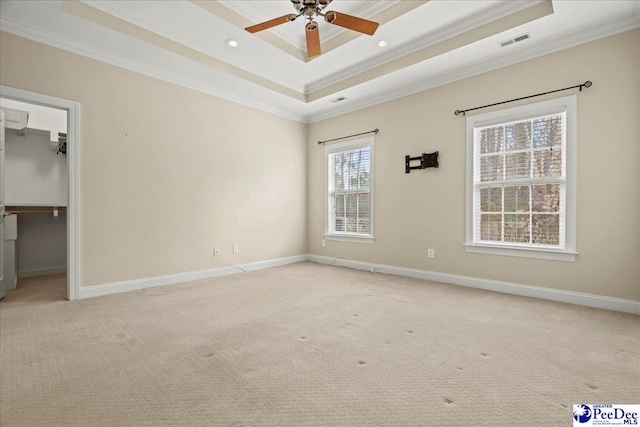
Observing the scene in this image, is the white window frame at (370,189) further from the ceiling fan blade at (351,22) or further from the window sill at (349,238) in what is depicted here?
the ceiling fan blade at (351,22)

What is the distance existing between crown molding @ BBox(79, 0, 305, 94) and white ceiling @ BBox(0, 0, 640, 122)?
0.03ft

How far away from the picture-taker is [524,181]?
3404mm

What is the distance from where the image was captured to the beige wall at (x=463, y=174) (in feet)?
9.33

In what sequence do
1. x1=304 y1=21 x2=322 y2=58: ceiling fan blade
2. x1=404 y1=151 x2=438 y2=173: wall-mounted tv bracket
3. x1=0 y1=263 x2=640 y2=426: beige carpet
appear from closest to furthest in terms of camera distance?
x1=0 y1=263 x2=640 y2=426: beige carpet → x1=304 y1=21 x2=322 y2=58: ceiling fan blade → x1=404 y1=151 x2=438 y2=173: wall-mounted tv bracket

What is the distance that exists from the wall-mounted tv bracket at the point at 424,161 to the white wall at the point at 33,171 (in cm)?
521

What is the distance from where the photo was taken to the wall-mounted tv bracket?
408 centimetres

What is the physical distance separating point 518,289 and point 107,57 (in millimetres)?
5397

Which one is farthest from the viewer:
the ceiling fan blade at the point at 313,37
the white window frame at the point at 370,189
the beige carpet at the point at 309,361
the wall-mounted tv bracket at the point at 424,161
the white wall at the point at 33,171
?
the white window frame at the point at 370,189

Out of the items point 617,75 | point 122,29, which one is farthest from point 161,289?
point 617,75

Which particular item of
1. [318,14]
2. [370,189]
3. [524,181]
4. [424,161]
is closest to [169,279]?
[370,189]

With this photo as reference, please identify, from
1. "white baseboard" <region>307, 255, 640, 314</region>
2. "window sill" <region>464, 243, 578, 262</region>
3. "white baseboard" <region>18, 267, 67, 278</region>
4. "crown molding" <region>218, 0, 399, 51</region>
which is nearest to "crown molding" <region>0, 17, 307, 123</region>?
"crown molding" <region>218, 0, 399, 51</region>

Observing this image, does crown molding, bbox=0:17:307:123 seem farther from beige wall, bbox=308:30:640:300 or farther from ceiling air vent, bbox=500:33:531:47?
ceiling air vent, bbox=500:33:531:47

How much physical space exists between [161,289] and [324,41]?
12.3ft

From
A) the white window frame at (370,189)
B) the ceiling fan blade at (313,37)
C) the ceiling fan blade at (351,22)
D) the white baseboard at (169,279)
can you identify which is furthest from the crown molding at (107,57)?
the white baseboard at (169,279)
